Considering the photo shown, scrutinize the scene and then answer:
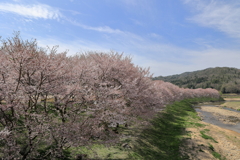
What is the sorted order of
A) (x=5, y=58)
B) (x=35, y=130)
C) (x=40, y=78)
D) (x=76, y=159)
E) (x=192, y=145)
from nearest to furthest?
1. (x=35, y=130)
2. (x=5, y=58)
3. (x=40, y=78)
4. (x=76, y=159)
5. (x=192, y=145)

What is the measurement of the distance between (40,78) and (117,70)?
1064 cm

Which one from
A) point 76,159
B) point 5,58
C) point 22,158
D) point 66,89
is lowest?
point 76,159

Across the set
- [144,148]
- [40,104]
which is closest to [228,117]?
[144,148]

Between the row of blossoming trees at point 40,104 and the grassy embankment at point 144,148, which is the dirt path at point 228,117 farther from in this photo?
the row of blossoming trees at point 40,104

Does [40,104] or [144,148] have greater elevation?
[40,104]

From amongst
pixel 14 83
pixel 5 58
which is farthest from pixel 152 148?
pixel 5 58

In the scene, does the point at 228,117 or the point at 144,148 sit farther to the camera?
the point at 228,117

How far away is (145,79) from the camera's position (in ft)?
71.4

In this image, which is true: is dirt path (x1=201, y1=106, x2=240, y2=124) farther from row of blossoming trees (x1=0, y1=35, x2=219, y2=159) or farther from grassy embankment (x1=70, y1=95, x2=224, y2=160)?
Result: row of blossoming trees (x1=0, y1=35, x2=219, y2=159)

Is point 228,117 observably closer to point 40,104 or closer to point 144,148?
point 144,148

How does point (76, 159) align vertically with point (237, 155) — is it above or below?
above

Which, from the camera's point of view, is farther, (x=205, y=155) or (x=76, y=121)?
(x=205, y=155)

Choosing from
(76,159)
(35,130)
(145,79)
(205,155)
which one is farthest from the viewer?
(145,79)

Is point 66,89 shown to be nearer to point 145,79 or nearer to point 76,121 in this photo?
point 76,121
